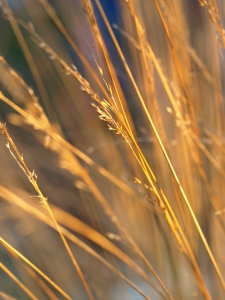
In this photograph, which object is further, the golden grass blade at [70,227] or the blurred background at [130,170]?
the blurred background at [130,170]

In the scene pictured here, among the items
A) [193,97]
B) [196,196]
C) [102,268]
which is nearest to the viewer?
[193,97]

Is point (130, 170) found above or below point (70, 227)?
above

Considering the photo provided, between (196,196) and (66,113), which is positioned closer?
(196,196)

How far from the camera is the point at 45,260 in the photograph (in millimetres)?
1325

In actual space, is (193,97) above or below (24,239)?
above

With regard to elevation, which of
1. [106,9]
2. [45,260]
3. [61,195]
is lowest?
[45,260]

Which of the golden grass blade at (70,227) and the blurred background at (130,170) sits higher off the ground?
the blurred background at (130,170)

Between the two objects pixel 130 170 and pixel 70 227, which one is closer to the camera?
pixel 70 227

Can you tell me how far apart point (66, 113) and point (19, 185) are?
59cm

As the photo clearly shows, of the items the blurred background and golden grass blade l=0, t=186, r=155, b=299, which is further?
the blurred background

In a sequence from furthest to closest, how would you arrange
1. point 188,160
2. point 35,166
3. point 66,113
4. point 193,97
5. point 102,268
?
point 66,113, point 35,166, point 102,268, point 188,160, point 193,97

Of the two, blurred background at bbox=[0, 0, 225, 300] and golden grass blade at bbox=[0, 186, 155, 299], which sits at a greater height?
blurred background at bbox=[0, 0, 225, 300]

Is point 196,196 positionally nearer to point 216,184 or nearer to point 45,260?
point 216,184

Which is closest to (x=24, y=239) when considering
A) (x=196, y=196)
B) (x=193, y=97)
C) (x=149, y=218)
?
(x=149, y=218)
